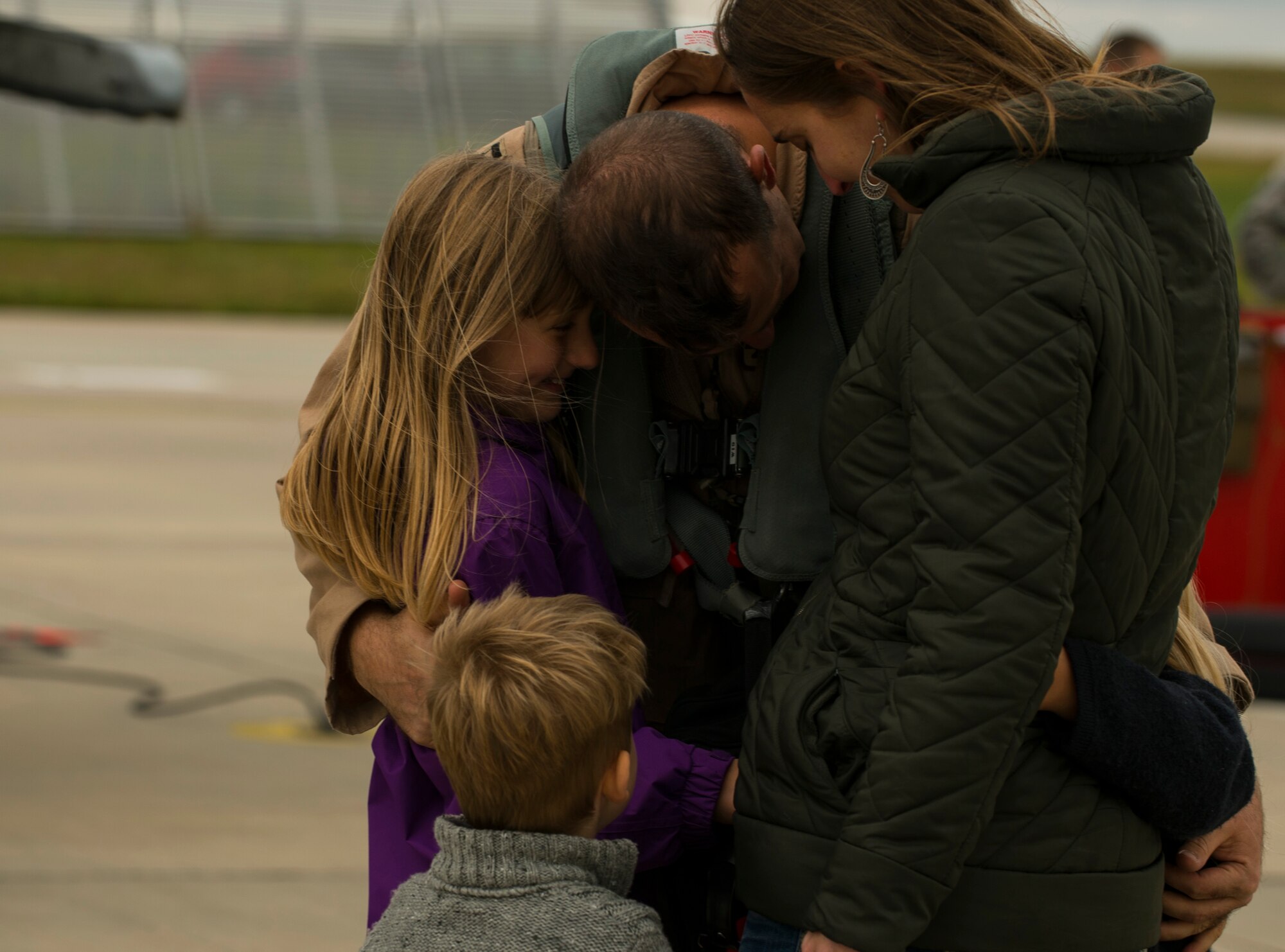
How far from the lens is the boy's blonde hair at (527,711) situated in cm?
169

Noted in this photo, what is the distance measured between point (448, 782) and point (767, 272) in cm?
75

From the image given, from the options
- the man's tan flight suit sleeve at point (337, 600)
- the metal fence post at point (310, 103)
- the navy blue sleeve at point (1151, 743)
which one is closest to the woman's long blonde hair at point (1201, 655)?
the navy blue sleeve at point (1151, 743)

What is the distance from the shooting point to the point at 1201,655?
1907 millimetres

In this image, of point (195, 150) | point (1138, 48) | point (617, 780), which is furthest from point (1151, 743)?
point (195, 150)

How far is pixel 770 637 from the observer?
1.96 meters

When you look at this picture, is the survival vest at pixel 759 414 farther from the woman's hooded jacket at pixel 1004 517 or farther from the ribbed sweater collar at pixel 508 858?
the ribbed sweater collar at pixel 508 858

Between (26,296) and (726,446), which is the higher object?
(726,446)

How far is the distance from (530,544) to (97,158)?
16062mm

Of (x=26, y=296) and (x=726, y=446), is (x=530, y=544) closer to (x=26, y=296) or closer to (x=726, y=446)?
(x=726, y=446)

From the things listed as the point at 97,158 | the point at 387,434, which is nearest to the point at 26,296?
the point at 97,158

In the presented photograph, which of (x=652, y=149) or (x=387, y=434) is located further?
(x=387, y=434)

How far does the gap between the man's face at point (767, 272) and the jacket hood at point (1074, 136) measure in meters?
0.27

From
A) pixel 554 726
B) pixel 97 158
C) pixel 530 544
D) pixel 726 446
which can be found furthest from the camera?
pixel 97 158

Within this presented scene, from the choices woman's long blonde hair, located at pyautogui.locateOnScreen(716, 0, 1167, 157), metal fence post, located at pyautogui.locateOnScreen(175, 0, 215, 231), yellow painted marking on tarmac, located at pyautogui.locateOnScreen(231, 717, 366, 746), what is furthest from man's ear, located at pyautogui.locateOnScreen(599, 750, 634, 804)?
metal fence post, located at pyautogui.locateOnScreen(175, 0, 215, 231)
